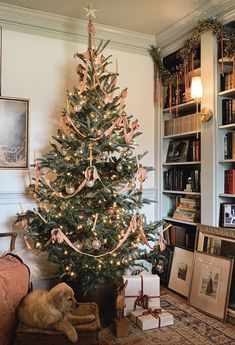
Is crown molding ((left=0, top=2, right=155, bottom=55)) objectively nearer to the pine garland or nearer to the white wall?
the white wall

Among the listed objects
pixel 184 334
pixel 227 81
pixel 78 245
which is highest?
pixel 227 81

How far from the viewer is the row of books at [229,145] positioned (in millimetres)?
2849

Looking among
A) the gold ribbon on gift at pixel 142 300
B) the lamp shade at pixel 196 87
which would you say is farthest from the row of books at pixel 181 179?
the gold ribbon on gift at pixel 142 300

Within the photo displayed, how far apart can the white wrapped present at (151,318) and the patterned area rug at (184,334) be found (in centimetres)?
3

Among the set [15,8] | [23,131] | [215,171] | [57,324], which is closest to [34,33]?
[15,8]

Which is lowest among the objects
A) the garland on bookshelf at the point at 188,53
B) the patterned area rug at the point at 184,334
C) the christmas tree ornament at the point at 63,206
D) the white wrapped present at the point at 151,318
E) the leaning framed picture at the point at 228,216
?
the patterned area rug at the point at 184,334

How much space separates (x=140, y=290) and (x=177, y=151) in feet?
5.27

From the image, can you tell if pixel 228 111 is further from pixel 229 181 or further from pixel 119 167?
pixel 119 167

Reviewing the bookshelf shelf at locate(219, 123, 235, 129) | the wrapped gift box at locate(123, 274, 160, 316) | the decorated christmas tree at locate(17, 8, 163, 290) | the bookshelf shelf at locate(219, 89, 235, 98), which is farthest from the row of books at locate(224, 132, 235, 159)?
the wrapped gift box at locate(123, 274, 160, 316)

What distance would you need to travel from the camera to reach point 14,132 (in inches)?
121

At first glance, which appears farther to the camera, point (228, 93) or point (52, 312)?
point (228, 93)

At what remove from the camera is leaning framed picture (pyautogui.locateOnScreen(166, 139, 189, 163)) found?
3.42m

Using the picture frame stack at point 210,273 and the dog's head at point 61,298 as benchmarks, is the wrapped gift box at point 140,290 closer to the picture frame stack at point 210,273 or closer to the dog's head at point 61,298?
the picture frame stack at point 210,273

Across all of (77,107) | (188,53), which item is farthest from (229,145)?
(77,107)
